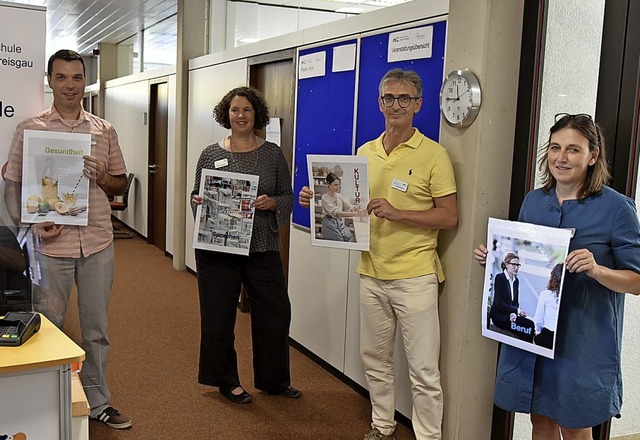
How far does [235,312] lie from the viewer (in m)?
3.49

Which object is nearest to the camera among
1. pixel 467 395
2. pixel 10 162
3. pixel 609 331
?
pixel 609 331

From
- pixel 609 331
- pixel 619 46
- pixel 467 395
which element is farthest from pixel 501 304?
pixel 619 46

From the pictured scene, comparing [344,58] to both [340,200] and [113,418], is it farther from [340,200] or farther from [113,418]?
[113,418]

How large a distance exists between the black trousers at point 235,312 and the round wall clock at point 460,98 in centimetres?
119

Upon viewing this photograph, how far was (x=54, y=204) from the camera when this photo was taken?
269 cm

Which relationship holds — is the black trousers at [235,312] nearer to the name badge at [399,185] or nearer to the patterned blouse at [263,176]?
the patterned blouse at [263,176]

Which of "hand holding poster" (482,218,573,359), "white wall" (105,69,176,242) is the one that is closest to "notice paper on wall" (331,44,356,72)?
"hand holding poster" (482,218,573,359)

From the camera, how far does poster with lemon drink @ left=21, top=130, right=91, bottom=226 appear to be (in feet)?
8.55

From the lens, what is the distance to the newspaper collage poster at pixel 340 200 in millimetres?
2779

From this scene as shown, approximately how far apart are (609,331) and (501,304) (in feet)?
1.15

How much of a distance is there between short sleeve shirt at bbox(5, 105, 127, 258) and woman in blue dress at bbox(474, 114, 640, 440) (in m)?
1.90

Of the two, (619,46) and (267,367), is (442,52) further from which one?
(267,367)

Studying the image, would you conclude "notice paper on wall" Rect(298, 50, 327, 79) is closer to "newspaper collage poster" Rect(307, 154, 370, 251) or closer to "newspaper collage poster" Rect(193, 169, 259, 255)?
"newspaper collage poster" Rect(193, 169, 259, 255)

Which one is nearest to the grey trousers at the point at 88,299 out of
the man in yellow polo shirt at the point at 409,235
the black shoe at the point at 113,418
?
the black shoe at the point at 113,418
